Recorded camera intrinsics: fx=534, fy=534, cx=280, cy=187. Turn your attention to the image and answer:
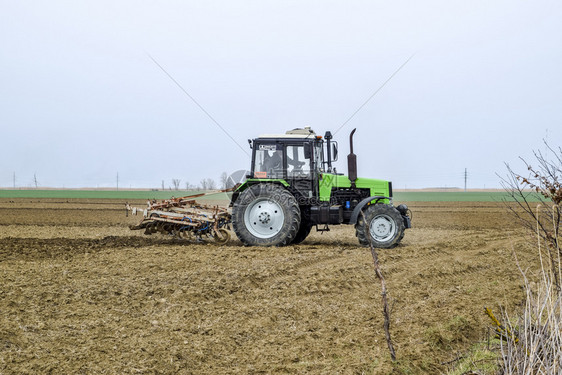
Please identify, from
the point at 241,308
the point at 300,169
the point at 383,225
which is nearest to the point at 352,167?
the point at 300,169

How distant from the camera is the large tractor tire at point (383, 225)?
1183cm

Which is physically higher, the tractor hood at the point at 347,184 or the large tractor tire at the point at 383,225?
the tractor hood at the point at 347,184

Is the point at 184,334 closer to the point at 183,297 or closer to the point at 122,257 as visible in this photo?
the point at 183,297

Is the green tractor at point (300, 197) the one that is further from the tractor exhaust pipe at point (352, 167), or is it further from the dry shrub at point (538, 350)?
the dry shrub at point (538, 350)

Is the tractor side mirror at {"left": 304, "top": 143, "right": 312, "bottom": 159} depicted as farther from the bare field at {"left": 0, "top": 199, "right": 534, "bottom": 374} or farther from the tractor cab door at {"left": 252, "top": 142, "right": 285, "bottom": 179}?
the bare field at {"left": 0, "top": 199, "right": 534, "bottom": 374}

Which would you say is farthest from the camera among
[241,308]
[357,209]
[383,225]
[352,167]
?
[352,167]

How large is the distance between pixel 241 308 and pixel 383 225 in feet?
19.3

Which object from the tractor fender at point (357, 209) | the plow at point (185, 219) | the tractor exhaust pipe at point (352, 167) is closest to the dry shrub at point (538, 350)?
the tractor fender at point (357, 209)

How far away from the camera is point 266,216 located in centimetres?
1223

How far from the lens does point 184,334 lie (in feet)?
19.2

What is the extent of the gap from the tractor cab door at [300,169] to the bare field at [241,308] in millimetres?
1440

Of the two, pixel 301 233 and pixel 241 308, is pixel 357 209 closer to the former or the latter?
pixel 301 233

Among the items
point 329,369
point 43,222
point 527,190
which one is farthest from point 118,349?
point 43,222

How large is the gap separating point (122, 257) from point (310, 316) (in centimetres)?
568
